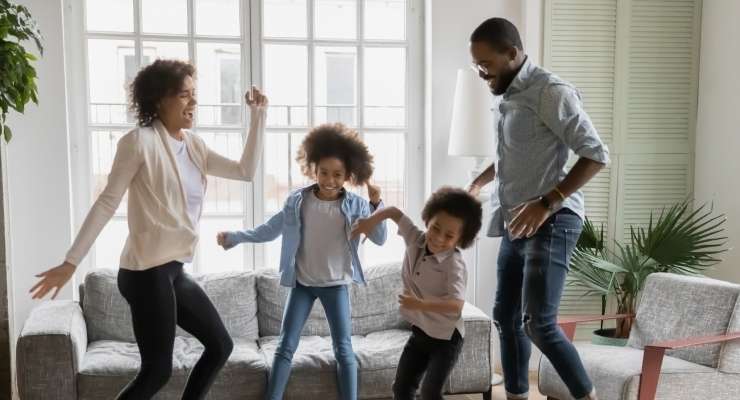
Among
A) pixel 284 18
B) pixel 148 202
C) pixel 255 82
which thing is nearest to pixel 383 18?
pixel 284 18

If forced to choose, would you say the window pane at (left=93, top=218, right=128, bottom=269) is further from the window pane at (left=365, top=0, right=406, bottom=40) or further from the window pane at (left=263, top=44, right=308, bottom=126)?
the window pane at (left=365, top=0, right=406, bottom=40)

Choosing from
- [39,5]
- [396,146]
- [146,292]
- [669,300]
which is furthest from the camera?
[396,146]

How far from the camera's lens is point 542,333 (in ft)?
7.77

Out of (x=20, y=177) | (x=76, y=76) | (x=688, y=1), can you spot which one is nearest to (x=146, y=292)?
(x=20, y=177)

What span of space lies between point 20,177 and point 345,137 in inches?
68.1

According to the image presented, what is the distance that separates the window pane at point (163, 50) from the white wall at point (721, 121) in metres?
2.86

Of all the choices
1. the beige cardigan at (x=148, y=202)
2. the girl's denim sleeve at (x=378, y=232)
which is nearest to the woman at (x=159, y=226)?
the beige cardigan at (x=148, y=202)

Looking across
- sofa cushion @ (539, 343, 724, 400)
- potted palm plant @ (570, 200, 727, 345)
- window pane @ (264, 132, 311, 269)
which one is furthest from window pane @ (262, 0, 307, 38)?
sofa cushion @ (539, 343, 724, 400)

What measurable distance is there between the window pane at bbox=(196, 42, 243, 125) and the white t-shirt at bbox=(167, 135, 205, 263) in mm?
1477

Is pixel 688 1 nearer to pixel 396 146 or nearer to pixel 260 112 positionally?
pixel 396 146

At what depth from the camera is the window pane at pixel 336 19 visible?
395 centimetres

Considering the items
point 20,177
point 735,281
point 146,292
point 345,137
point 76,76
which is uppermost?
point 76,76

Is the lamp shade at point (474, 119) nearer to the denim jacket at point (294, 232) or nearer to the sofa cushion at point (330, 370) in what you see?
the denim jacket at point (294, 232)

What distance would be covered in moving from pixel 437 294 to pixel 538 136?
2.12 ft
